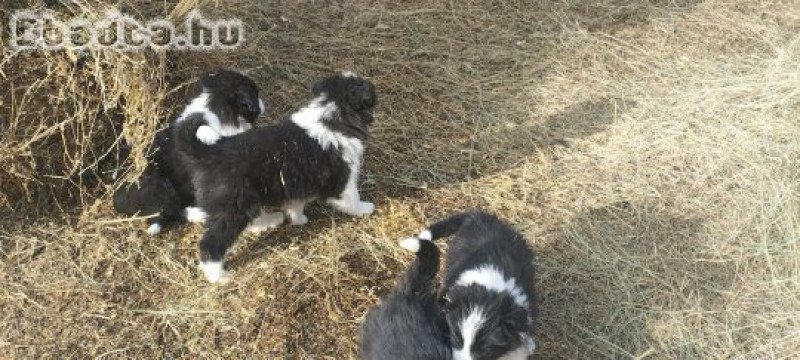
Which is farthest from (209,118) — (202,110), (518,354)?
(518,354)

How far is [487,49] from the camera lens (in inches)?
247

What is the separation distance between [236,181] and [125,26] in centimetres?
118

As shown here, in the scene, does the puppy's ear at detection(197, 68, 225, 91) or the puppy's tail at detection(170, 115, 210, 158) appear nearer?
the puppy's tail at detection(170, 115, 210, 158)

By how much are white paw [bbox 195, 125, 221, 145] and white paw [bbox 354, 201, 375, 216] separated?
3.62 ft

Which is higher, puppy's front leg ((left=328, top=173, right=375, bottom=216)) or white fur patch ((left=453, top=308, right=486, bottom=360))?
white fur patch ((left=453, top=308, right=486, bottom=360))

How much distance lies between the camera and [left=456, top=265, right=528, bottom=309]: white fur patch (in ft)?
11.6

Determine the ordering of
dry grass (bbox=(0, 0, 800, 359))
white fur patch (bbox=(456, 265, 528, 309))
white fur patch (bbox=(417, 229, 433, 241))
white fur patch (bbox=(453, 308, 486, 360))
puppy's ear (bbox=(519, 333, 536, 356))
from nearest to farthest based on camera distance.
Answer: white fur patch (bbox=(453, 308, 486, 360))
puppy's ear (bbox=(519, 333, 536, 356))
white fur patch (bbox=(456, 265, 528, 309))
white fur patch (bbox=(417, 229, 433, 241))
dry grass (bbox=(0, 0, 800, 359))

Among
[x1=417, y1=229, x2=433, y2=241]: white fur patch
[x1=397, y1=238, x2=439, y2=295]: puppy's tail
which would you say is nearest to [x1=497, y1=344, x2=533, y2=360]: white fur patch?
[x1=397, y1=238, x2=439, y2=295]: puppy's tail

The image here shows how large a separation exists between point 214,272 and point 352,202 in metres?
1.01

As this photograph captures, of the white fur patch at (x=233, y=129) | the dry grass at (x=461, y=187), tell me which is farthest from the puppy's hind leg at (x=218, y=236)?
the white fur patch at (x=233, y=129)

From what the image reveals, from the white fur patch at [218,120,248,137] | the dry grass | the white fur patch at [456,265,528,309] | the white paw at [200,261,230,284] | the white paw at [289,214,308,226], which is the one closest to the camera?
the white fur patch at [456,265,528,309]

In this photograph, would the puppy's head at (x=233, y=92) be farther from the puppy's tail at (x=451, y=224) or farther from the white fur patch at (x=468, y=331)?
the white fur patch at (x=468, y=331)

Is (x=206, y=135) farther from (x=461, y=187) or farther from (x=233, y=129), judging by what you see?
(x=461, y=187)

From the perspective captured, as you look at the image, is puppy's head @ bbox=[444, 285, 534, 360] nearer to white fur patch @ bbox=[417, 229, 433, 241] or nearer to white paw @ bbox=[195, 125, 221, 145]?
white fur patch @ bbox=[417, 229, 433, 241]
